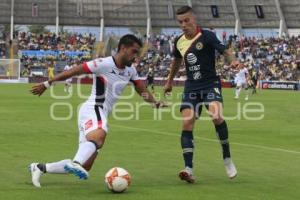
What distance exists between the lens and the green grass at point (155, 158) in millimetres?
9070

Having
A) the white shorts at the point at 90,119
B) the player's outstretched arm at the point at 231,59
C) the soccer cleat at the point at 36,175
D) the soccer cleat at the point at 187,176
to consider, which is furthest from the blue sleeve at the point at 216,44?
the soccer cleat at the point at 36,175

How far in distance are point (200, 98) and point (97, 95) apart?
1.89m

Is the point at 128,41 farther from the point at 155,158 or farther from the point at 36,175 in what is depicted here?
the point at 155,158

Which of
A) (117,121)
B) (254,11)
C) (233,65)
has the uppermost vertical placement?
(254,11)

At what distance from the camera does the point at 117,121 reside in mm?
22844

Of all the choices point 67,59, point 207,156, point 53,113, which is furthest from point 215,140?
point 67,59

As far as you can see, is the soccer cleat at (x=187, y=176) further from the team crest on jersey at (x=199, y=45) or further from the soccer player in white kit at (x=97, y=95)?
the team crest on jersey at (x=199, y=45)

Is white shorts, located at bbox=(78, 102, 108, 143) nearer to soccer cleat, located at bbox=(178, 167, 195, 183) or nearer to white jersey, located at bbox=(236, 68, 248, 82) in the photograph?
soccer cleat, located at bbox=(178, 167, 195, 183)

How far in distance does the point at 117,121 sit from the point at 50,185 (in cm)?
1345

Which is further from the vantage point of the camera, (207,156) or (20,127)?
(20,127)

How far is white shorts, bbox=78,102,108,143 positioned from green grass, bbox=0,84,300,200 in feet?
2.61

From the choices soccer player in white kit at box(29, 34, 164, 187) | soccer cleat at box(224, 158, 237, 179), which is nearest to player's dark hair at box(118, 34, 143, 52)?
soccer player in white kit at box(29, 34, 164, 187)

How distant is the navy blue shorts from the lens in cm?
1064

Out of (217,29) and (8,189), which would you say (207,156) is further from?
(217,29)
